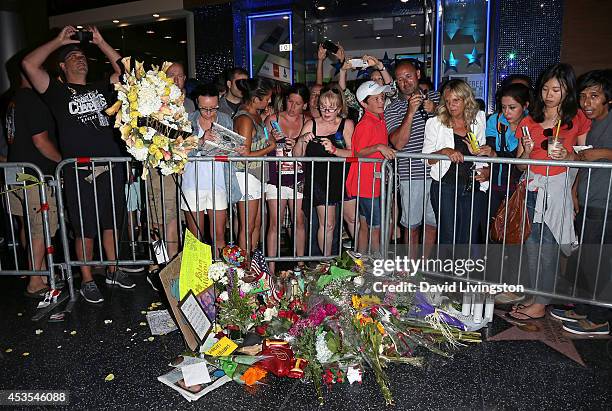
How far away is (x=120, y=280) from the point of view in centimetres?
456

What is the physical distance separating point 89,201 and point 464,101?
330 centimetres

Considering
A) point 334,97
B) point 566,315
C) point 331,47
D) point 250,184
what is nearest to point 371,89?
point 334,97

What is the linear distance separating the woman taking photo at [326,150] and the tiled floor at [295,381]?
1.65 metres

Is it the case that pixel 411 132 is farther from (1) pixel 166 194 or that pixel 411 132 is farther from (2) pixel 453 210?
(1) pixel 166 194

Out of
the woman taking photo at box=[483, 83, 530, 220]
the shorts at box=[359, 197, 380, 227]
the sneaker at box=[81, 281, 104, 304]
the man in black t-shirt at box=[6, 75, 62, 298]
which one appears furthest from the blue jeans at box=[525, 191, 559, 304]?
the man in black t-shirt at box=[6, 75, 62, 298]

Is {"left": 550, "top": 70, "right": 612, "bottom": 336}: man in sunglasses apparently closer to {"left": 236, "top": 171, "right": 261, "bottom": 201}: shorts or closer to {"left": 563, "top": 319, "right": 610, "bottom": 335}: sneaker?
{"left": 563, "top": 319, "right": 610, "bottom": 335}: sneaker

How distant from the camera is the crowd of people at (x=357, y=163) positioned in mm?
3793

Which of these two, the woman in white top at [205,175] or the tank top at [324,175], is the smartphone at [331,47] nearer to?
the tank top at [324,175]

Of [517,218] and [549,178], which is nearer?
[549,178]

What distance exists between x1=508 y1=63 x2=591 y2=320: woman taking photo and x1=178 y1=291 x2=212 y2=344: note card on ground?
2332mm

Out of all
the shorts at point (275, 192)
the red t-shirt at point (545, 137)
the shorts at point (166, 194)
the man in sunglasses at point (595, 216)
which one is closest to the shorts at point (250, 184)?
the shorts at point (275, 192)

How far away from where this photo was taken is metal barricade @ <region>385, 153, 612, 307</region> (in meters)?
3.70

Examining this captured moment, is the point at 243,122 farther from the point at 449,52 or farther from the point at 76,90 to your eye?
the point at 449,52

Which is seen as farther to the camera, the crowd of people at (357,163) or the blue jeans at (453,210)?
the blue jeans at (453,210)
